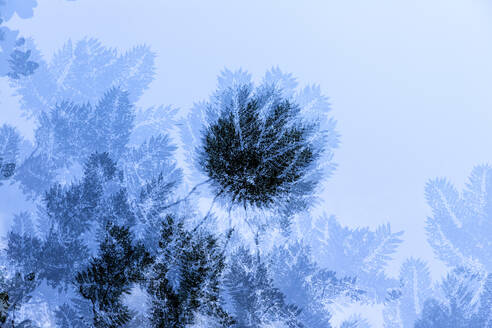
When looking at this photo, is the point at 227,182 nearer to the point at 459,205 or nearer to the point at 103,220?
the point at 103,220

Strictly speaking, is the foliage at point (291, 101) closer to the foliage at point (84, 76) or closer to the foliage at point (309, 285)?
the foliage at point (309, 285)

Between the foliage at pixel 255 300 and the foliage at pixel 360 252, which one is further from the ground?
the foliage at pixel 360 252

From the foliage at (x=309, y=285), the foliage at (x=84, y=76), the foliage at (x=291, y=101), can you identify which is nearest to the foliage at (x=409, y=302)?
the foliage at (x=309, y=285)

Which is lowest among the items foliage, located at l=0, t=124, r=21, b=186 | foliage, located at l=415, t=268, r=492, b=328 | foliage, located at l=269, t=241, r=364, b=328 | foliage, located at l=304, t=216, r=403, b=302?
foliage, located at l=415, t=268, r=492, b=328

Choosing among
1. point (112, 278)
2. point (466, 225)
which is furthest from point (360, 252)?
point (112, 278)

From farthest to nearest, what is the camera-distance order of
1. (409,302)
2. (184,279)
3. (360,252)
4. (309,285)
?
1. (409,302)
2. (360,252)
3. (309,285)
4. (184,279)

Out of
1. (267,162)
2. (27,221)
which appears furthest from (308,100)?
(27,221)

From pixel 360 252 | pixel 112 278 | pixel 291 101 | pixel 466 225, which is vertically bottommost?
pixel 112 278

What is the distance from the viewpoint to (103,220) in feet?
8.03

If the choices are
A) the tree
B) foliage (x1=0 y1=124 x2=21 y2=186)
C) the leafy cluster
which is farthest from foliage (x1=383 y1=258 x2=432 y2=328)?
foliage (x1=0 y1=124 x2=21 y2=186)

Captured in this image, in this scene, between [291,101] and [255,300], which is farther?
[291,101]

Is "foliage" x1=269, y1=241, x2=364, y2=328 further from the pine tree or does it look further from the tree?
the pine tree

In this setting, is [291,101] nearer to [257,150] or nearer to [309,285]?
[257,150]

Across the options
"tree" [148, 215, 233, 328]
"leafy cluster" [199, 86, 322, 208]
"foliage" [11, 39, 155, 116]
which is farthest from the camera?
"foliage" [11, 39, 155, 116]
